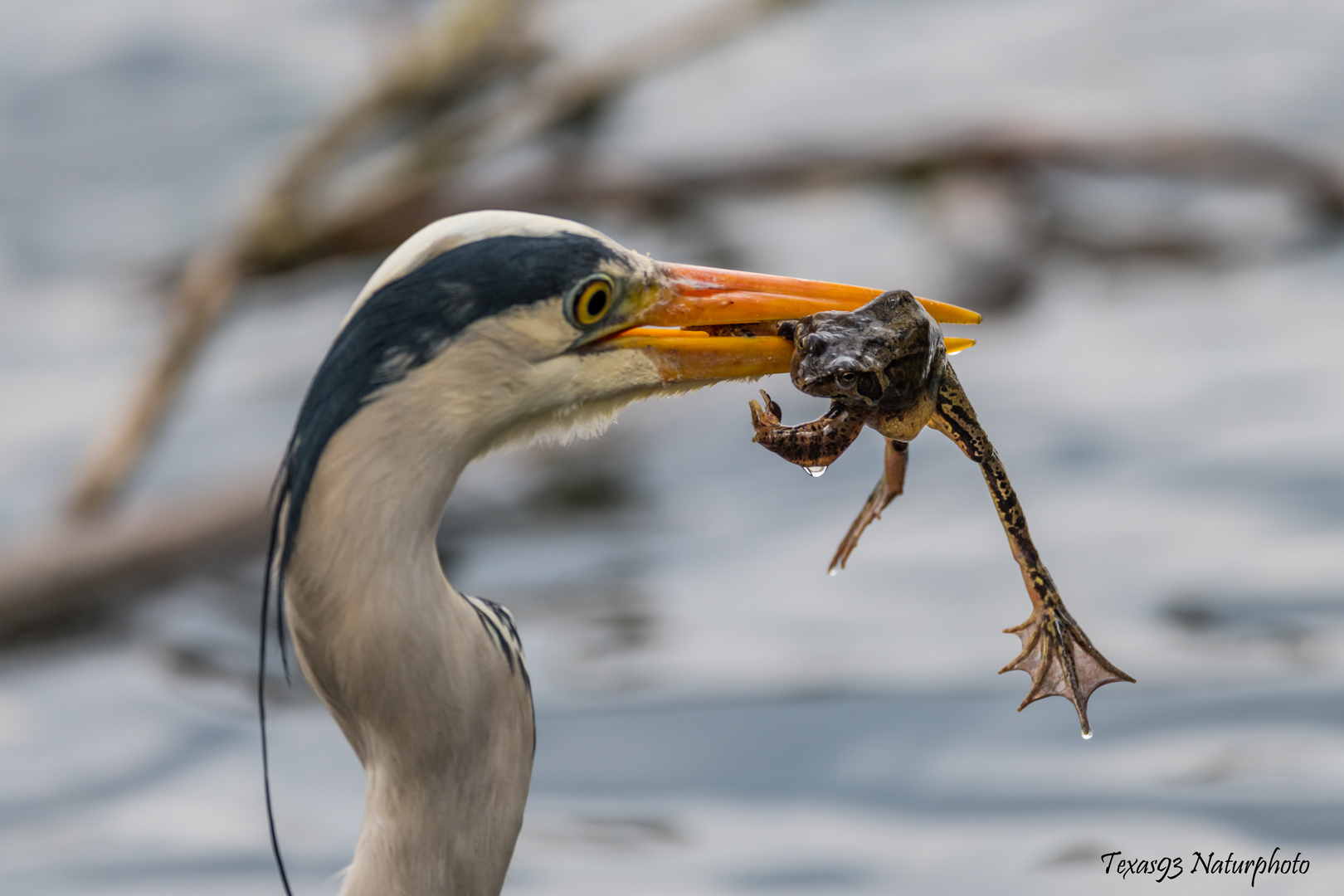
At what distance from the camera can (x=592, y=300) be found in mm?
2250

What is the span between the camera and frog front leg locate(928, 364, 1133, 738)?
92.6 inches

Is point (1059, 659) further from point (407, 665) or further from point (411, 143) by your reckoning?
point (411, 143)

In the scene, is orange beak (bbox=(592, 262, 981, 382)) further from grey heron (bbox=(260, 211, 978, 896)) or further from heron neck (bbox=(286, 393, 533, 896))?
heron neck (bbox=(286, 393, 533, 896))

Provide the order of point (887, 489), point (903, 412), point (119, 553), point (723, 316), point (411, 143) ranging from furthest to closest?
point (411, 143) → point (119, 553) → point (887, 489) → point (723, 316) → point (903, 412)

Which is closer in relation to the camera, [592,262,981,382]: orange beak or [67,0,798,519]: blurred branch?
[592,262,981,382]: orange beak

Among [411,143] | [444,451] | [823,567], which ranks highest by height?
[411,143]

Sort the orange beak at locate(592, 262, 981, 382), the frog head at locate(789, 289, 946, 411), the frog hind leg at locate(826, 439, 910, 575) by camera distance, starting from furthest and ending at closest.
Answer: the frog hind leg at locate(826, 439, 910, 575), the orange beak at locate(592, 262, 981, 382), the frog head at locate(789, 289, 946, 411)

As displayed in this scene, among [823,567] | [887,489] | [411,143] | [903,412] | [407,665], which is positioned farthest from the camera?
[411,143]

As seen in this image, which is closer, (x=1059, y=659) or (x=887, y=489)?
(x=1059, y=659)

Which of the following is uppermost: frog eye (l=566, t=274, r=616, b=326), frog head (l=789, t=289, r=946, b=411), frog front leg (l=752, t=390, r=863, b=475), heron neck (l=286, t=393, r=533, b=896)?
frog eye (l=566, t=274, r=616, b=326)

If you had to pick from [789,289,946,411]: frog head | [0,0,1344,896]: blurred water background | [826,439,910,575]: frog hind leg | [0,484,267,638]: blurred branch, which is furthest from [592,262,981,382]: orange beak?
[0,484,267,638]: blurred branch

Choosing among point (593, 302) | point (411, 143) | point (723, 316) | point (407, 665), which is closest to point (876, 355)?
point (723, 316)

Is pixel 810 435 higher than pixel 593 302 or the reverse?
the reverse

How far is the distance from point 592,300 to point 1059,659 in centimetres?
90
